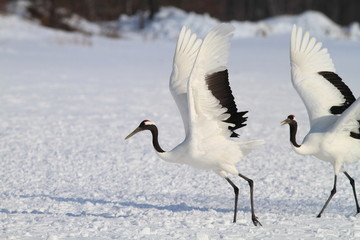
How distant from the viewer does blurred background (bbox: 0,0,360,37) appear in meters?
28.8

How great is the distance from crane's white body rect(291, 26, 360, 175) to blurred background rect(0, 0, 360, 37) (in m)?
20.2

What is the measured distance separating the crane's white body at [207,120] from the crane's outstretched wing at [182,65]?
0.05 meters

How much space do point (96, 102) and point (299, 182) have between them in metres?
5.24

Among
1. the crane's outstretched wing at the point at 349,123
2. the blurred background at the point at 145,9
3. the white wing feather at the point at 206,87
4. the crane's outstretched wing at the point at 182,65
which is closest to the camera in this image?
the white wing feather at the point at 206,87

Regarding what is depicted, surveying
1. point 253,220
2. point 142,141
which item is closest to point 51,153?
point 142,141

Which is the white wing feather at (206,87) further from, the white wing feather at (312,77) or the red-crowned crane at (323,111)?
the white wing feather at (312,77)

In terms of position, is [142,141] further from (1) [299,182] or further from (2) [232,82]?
(2) [232,82]

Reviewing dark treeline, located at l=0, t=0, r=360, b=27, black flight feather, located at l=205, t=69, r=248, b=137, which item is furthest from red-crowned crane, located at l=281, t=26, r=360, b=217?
dark treeline, located at l=0, t=0, r=360, b=27

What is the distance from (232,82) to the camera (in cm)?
1270

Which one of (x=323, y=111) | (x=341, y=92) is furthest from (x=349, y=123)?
(x=341, y=92)

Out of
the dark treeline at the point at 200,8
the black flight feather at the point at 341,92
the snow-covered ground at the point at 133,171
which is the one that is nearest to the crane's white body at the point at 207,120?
the snow-covered ground at the point at 133,171

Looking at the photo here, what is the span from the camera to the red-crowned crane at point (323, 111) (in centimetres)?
491

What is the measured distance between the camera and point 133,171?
6.52m

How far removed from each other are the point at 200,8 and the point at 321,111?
110 feet
